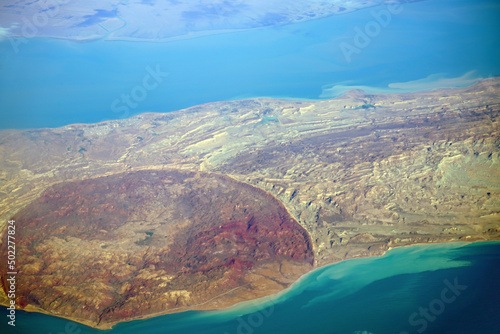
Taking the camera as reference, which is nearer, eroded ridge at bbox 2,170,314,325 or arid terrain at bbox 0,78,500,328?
eroded ridge at bbox 2,170,314,325

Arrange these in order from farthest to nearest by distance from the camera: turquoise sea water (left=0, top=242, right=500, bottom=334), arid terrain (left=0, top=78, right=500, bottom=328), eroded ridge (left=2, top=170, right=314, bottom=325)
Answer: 1. arid terrain (left=0, top=78, right=500, bottom=328)
2. eroded ridge (left=2, top=170, right=314, bottom=325)
3. turquoise sea water (left=0, top=242, right=500, bottom=334)

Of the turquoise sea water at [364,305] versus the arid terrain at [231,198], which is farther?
the arid terrain at [231,198]

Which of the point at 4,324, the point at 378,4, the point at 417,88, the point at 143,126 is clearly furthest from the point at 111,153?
the point at 378,4

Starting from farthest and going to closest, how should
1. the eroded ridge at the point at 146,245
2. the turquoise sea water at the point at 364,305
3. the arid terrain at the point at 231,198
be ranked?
the arid terrain at the point at 231,198, the eroded ridge at the point at 146,245, the turquoise sea water at the point at 364,305

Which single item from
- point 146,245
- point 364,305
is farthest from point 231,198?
point 364,305

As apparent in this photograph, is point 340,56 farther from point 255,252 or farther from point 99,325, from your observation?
point 99,325

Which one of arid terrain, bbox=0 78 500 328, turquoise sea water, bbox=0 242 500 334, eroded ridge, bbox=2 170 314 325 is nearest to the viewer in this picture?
turquoise sea water, bbox=0 242 500 334

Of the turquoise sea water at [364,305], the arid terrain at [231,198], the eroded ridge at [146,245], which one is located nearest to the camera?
the turquoise sea water at [364,305]
